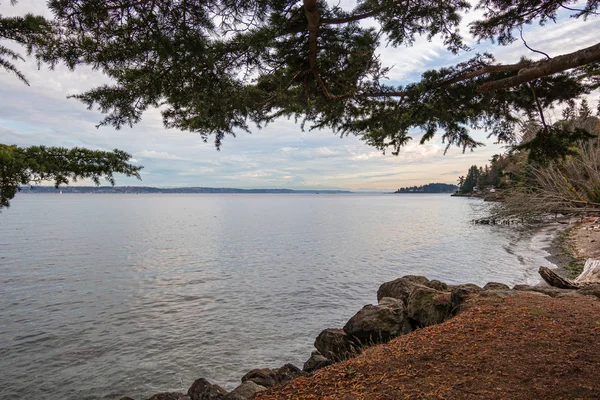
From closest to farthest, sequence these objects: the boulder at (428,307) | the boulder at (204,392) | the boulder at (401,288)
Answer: the boulder at (204,392) → the boulder at (428,307) → the boulder at (401,288)

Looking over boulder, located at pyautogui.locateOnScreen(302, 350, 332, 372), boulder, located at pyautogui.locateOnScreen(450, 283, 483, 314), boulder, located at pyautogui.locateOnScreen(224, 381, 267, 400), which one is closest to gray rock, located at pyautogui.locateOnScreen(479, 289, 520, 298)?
boulder, located at pyautogui.locateOnScreen(450, 283, 483, 314)

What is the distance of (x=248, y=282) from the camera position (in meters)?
16.9

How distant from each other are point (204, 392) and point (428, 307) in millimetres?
5060

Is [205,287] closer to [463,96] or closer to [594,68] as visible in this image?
[463,96]

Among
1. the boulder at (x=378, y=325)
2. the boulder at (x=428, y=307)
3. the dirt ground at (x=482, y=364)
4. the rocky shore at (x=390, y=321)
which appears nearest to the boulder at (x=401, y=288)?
the boulder at (x=428, y=307)

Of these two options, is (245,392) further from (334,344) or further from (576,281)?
(576,281)

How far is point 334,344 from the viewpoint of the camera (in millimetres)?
7922

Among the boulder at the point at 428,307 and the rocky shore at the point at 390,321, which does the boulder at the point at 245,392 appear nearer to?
the rocky shore at the point at 390,321

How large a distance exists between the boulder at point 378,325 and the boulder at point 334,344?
16cm

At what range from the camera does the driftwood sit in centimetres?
982

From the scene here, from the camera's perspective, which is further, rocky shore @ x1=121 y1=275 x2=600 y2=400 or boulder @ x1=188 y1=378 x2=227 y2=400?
→ rocky shore @ x1=121 y1=275 x2=600 y2=400

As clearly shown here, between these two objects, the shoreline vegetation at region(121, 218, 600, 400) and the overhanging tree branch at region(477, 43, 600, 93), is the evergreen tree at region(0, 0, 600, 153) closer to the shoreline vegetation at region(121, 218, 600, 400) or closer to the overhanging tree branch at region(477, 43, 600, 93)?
the overhanging tree branch at region(477, 43, 600, 93)

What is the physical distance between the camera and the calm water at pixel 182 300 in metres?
8.45

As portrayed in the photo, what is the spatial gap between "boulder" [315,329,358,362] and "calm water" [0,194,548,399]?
95 centimetres
